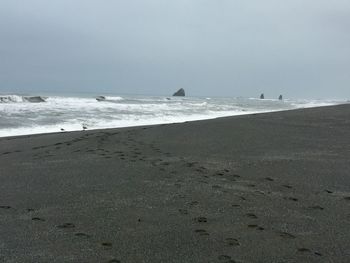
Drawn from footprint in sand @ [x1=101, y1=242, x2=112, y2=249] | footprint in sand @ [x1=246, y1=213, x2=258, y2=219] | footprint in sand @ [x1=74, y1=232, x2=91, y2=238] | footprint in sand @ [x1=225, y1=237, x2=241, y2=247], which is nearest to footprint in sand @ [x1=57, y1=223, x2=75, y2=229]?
footprint in sand @ [x1=74, y1=232, x2=91, y2=238]

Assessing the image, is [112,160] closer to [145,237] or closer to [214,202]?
[214,202]

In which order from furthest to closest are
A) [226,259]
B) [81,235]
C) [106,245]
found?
[81,235] < [106,245] < [226,259]

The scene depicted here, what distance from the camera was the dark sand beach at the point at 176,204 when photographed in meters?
3.62

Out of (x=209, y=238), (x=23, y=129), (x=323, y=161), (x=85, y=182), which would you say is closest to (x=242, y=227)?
(x=209, y=238)

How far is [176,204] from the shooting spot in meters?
4.97

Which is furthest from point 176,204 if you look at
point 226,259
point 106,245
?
point 226,259

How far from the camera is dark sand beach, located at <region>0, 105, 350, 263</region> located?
3.62 meters

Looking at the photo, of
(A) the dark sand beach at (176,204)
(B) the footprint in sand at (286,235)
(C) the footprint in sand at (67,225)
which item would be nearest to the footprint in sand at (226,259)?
(A) the dark sand beach at (176,204)

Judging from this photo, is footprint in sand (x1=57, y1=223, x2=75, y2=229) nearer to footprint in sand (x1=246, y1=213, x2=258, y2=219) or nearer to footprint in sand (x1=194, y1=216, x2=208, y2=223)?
footprint in sand (x1=194, y1=216, x2=208, y2=223)

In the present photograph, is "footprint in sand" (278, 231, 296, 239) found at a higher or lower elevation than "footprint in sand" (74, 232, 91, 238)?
higher

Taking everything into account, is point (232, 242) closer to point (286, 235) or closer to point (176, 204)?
point (286, 235)

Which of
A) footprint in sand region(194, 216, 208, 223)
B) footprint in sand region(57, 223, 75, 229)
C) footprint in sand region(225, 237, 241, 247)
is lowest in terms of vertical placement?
footprint in sand region(57, 223, 75, 229)

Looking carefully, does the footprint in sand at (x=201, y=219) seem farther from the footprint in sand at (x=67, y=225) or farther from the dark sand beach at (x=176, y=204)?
the footprint in sand at (x=67, y=225)

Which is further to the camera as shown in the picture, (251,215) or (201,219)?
(251,215)
